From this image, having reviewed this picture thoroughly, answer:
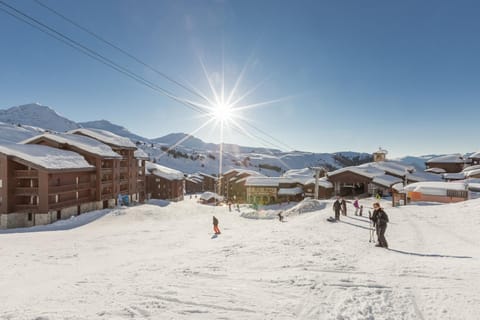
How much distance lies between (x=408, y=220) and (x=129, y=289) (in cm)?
2141

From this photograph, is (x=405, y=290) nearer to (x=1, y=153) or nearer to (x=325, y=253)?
(x=325, y=253)

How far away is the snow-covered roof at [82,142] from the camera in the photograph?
39.2 metres

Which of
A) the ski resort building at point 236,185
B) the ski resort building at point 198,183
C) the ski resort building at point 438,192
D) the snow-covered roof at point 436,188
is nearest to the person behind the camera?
the ski resort building at point 438,192

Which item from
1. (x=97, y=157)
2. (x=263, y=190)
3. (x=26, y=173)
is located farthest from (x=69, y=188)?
(x=263, y=190)

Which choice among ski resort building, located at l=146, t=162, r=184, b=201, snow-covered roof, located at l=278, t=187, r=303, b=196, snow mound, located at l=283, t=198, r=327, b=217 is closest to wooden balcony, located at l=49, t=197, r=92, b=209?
snow mound, located at l=283, t=198, r=327, b=217

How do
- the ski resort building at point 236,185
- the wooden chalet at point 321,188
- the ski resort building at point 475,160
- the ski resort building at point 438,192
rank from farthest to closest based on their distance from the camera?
the ski resort building at point 475,160
the ski resort building at point 236,185
the wooden chalet at point 321,188
the ski resort building at point 438,192

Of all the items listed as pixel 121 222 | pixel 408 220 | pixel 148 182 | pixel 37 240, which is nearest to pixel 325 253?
pixel 408 220

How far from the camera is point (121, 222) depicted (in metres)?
32.7

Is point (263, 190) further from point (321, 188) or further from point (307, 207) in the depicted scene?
point (307, 207)

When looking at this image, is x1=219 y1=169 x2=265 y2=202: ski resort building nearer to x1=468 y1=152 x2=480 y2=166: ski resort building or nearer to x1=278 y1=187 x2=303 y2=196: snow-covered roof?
x1=278 y1=187 x2=303 y2=196: snow-covered roof

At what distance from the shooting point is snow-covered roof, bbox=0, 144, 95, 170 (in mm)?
31672

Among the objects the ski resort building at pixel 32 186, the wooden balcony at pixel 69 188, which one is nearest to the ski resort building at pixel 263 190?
the wooden balcony at pixel 69 188

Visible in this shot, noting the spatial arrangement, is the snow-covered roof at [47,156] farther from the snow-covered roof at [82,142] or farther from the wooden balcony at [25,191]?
the wooden balcony at [25,191]

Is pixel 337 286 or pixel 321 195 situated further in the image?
pixel 321 195
